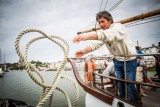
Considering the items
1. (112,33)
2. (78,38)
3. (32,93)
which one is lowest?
(32,93)

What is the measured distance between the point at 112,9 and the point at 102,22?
885 cm

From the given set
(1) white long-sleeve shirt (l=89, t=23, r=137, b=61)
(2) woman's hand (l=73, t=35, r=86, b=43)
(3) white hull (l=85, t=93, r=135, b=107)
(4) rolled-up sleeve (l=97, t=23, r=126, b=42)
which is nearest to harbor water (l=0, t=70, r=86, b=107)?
(3) white hull (l=85, t=93, r=135, b=107)

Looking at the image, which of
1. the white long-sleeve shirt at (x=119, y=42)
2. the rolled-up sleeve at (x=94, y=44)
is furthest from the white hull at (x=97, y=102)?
the rolled-up sleeve at (x=94, y=44)

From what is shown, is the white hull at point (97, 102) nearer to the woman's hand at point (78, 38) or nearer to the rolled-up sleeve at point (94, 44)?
the rolled-up sleeve at point (94, 44)

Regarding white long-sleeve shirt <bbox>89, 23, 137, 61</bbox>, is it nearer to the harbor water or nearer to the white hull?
the white hull

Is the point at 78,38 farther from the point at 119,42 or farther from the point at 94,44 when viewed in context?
the point at 119,42

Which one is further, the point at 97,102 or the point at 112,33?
the point at 97,102

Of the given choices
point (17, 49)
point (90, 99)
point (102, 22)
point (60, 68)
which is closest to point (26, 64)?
point (17, 49)

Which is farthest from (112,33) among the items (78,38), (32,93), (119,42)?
(32,93)

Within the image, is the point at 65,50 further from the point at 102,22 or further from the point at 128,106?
the point at 128,106

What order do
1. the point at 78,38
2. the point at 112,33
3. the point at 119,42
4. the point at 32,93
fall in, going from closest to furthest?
the point at 78,38 → the point at 112,33 → the point at 119,42 → the point at 32,93

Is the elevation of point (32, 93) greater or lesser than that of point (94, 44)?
lesser

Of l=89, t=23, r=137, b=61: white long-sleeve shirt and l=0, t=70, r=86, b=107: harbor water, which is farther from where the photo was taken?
l=0, t=70, r=86, b=107: harbor water

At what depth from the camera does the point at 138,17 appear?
291 inches
